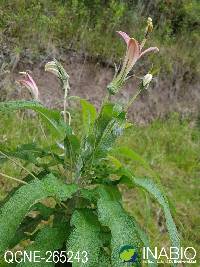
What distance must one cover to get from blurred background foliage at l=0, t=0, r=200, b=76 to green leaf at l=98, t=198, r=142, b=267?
2.60 m

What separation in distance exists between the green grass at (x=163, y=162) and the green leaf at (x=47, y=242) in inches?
65.6

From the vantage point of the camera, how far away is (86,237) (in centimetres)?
147

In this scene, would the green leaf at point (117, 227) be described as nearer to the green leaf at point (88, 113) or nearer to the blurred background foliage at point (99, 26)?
the green leaf at point (88, 113)

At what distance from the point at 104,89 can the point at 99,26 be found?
68 centimetres

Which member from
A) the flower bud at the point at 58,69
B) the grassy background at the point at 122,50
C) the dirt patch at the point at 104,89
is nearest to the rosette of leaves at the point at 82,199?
the flower bud at the point at 58,69

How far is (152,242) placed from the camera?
3521mm

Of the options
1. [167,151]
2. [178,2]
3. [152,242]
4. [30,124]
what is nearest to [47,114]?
Result: [152,242]

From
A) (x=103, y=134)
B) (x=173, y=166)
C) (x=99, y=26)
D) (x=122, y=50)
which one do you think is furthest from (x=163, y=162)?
(x=103, y=134)

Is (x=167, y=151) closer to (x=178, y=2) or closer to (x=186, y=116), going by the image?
(x=186, y=116)

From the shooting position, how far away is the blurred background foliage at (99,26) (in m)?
4.81

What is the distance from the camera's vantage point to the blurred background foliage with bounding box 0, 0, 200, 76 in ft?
15.8

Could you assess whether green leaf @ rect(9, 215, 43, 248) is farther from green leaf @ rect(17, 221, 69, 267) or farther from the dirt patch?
the dirt patch

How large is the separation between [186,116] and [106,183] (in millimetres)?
4420

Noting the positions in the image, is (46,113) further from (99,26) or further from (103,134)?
(99,26)
